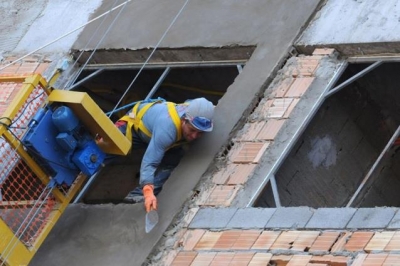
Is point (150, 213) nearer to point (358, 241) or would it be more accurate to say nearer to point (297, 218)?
point (297, 218)

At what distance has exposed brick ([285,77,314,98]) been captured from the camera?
9391 mm

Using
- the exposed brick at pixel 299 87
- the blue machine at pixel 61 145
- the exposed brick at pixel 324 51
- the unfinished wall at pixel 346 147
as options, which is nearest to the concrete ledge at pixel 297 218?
the unfinished wall at pixel 346 147

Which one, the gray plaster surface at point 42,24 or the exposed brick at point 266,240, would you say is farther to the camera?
the gray plaster surface at point 42,24

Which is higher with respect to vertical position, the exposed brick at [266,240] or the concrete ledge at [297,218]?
the concrete ledge at [297,218]

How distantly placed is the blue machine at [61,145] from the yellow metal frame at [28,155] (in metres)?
0.07

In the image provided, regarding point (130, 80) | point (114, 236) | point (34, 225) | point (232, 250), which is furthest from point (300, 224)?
point (130, 80)

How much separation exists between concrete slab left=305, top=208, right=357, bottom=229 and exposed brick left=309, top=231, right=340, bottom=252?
0.20ft

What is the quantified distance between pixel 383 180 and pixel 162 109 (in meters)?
2.61

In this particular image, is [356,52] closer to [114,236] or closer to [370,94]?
[370,94]

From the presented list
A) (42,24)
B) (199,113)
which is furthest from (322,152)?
(42,24)

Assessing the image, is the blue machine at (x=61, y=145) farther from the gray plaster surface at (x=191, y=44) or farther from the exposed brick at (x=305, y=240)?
the exposed brick at (x=305, y=240)

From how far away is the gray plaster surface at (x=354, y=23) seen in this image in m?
9.46

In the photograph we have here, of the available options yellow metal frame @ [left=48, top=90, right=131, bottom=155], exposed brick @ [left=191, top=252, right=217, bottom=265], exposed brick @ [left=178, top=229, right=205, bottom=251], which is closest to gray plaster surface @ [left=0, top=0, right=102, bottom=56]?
yellow metal frame @ [left=48, top=90, right=131, bottom=155]

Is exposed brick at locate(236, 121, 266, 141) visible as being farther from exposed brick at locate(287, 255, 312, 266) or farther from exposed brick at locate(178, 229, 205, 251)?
exposed brick at locate(287, 255, 312, 266)
